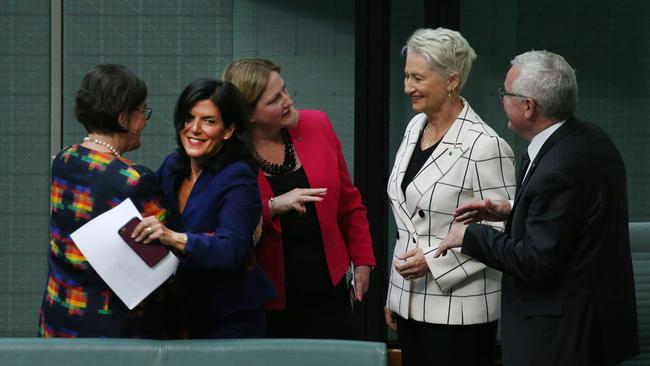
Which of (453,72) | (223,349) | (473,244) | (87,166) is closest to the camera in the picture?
(223,349)

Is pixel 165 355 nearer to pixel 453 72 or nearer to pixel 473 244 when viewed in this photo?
pixel 473 244

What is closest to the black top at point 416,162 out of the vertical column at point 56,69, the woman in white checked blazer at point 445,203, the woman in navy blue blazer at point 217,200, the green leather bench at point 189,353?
the woman in white checked blazer at point 445,203

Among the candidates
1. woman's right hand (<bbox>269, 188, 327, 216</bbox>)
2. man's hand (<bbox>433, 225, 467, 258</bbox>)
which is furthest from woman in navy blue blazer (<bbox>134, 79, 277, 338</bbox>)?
man's hand (<bbox>433, 225, 467, 258</bbox>)

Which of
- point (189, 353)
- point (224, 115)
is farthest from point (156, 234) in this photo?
point (224, 115)

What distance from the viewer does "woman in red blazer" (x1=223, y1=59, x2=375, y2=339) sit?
371 cm

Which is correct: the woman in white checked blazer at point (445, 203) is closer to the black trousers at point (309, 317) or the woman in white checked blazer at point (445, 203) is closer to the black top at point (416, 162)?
the black top at point (416, 162)

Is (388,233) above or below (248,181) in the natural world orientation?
below

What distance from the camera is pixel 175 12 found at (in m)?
5.55

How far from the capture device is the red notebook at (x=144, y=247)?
287 centimetres

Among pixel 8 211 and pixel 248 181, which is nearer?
pixel 248 181

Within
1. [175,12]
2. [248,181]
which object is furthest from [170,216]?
[175,12]

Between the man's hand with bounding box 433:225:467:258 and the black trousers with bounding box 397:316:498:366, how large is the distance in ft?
1.18

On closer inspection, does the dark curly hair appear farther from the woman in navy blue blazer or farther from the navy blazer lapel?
the navy blazer lapel

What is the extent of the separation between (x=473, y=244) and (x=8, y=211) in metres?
3.09
